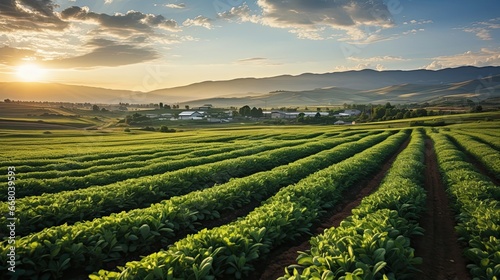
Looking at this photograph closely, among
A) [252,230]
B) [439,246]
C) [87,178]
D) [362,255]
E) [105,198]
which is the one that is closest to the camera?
[362,255]

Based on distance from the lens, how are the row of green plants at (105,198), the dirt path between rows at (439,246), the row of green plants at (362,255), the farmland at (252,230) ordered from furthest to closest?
the row of green plants at (105,198), the dirt path between rows at (439,246), the farmland at (252,230), the row of green plants at (362,255)

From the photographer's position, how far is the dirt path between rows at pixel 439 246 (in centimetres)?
824

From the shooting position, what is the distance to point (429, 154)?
3553 cm

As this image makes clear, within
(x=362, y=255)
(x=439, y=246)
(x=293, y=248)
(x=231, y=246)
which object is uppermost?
(x=362, y=255)

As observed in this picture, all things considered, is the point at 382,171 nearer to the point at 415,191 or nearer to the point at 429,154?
the point at 415,191

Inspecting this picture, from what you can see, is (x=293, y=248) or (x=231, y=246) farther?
(x=293, y=248)

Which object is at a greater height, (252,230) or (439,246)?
(252,230)

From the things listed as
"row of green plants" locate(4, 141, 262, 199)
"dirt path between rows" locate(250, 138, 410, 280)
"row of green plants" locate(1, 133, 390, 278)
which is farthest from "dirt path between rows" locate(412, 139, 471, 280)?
"row of green plants" locate(4, 141, 262, 199)

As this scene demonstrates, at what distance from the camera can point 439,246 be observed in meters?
10.1

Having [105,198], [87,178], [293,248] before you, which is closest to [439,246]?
[293,248]

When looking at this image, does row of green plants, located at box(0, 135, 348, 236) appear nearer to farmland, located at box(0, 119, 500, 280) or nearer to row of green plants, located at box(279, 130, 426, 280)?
farmland, located at box(0, 119, 500, 280)

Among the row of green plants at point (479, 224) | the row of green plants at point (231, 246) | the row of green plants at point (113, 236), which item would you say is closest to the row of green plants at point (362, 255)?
Result: the row of green plants at point (231, 246)

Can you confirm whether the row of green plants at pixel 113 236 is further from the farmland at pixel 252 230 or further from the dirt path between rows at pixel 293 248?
the dirt path between rows at pixel 293 248

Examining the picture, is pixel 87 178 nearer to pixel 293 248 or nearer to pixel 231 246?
pixel 293 248
